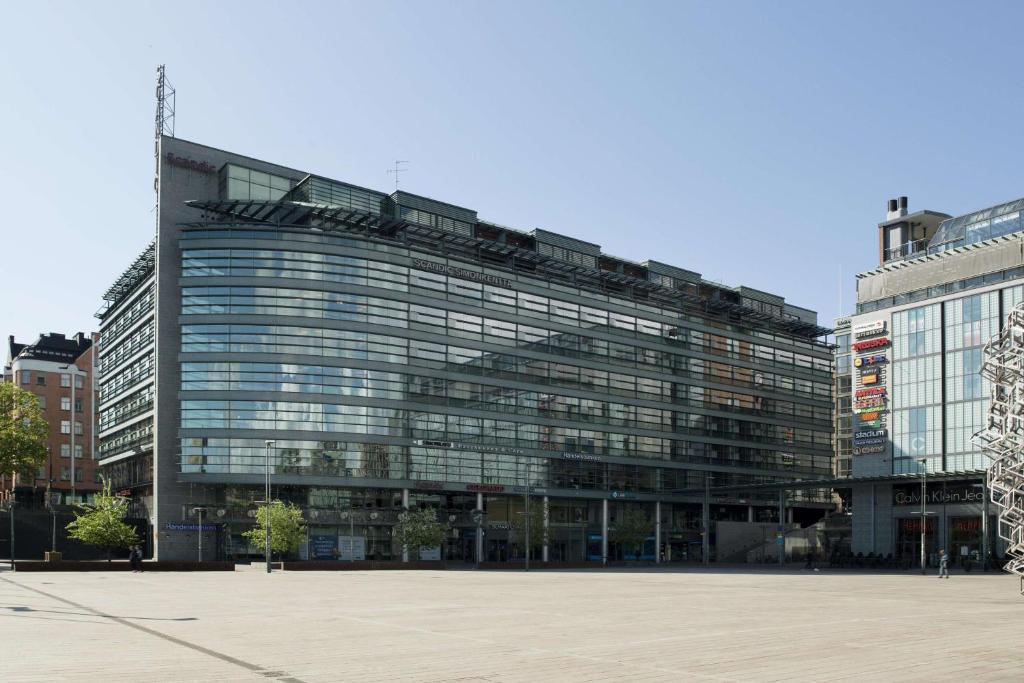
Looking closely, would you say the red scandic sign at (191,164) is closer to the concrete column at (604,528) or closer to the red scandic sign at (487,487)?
the red scandic sign at (487,487)

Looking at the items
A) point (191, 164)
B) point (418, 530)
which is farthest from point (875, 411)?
point (191, 164)

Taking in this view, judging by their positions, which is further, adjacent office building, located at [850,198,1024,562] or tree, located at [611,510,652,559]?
tree, located at [611,510,652,559]

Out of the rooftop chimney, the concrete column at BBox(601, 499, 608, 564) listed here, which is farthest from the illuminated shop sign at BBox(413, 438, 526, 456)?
the rooftop chimney

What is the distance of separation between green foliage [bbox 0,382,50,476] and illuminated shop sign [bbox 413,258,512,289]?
36261 millimetres

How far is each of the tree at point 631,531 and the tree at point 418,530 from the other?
24626mm

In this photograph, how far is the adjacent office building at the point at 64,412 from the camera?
147500 mm

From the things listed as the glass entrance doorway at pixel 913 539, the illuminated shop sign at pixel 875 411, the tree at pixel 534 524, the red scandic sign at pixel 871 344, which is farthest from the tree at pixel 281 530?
the red scandic sign at pixel 871 344

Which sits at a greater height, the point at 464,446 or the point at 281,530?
the point at 464,446

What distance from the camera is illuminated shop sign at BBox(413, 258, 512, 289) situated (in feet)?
324

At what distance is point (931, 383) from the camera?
94.6 meters

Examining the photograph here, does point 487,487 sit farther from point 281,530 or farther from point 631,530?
point 281,530

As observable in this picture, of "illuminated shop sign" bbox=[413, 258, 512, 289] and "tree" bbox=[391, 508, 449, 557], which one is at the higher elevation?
"illuminated shop sign" bbox=[413, 258, 512, 289]

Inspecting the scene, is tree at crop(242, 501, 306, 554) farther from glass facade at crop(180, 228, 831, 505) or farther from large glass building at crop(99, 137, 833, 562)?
glass facade at crop(180, 228, 831, 505)

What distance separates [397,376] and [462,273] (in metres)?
12.6
